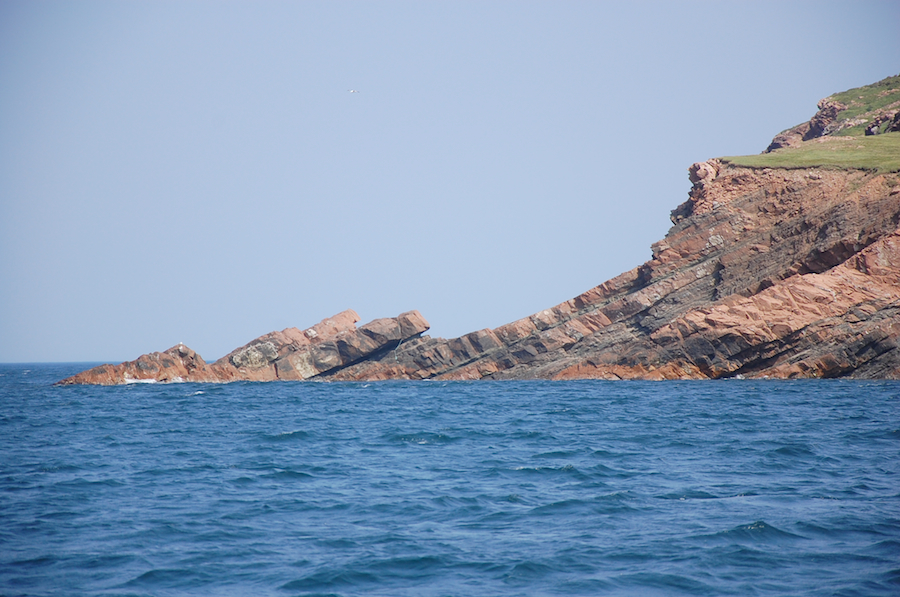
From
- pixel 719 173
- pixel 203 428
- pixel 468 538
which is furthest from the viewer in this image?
pixel 719 173

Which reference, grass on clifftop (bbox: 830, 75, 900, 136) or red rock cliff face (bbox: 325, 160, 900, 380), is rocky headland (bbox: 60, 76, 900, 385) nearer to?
red rock cliff face (bbox: 325, 160, 900, 380)

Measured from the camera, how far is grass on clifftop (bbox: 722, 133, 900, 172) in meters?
59.2

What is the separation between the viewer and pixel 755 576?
12797 mm

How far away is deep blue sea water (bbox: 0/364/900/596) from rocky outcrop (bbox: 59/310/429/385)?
1294 inches

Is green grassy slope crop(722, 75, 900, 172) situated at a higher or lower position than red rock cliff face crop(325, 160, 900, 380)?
higher

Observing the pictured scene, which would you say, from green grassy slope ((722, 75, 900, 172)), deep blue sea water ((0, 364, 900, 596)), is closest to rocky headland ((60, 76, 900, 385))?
green grassy slope ((722, 75, 900, 172))

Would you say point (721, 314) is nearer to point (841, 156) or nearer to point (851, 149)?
point (841, 156)

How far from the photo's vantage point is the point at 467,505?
1762cm

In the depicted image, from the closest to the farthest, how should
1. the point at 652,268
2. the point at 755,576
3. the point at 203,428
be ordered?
the point at 755,576 → the point at 203,428 → the point at 652,268

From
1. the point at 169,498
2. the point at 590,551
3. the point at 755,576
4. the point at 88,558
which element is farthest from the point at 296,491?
the point at 755,576

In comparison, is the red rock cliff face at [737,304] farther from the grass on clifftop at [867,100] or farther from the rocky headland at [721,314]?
the grass on clifftop at [867,100]

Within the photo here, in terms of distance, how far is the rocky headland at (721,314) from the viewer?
1948 inches

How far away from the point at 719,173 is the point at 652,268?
13.1 meters

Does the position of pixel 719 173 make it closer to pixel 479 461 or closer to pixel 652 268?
pixel 652 268
